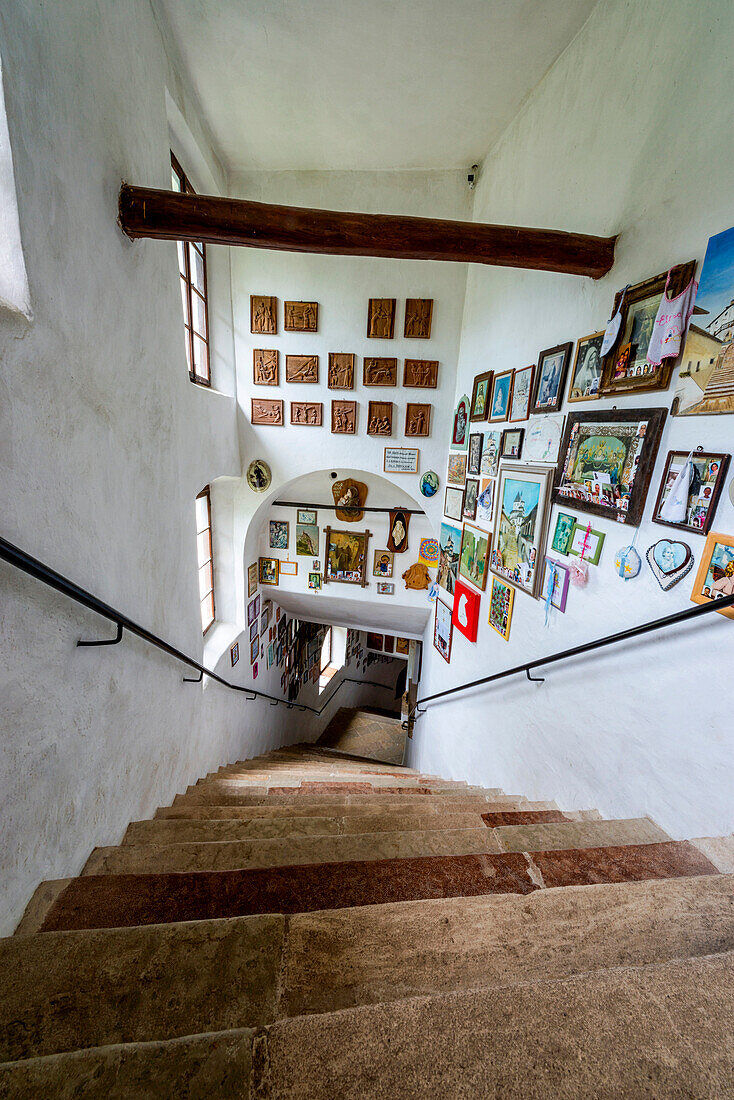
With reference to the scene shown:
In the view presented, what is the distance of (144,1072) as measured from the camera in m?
0.58

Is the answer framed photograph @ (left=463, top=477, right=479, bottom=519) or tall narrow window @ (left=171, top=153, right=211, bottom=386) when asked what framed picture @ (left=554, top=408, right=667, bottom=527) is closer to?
framed photograph @ (left=463, top=477, right=479, bottom=519)

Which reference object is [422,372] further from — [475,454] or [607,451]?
[607,451]

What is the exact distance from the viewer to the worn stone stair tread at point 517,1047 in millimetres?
562

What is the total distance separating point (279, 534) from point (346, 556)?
84 cm

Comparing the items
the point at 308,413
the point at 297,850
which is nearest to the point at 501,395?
the point at 308,413

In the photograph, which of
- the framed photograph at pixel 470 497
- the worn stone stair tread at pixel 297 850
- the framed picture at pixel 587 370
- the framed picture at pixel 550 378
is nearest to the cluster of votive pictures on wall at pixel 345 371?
the framed photograph at pixel 470 497

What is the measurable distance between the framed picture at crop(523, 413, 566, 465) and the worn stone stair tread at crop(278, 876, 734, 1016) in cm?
191

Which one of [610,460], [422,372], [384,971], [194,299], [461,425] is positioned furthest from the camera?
[422,372]

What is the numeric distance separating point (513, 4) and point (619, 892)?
393cm

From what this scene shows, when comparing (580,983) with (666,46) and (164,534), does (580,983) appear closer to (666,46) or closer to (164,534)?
(164,534)

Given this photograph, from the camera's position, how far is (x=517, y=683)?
2770mm

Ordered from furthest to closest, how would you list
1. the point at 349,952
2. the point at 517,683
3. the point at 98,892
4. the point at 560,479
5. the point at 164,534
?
1. the point at 517,683
2. the point at 164,534
3. the point at 560,479
4. the point at 98,892
5. the point at 349,952

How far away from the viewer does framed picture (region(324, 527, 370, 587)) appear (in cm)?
512

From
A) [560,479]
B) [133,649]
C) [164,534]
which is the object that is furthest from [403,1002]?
[164,534]
